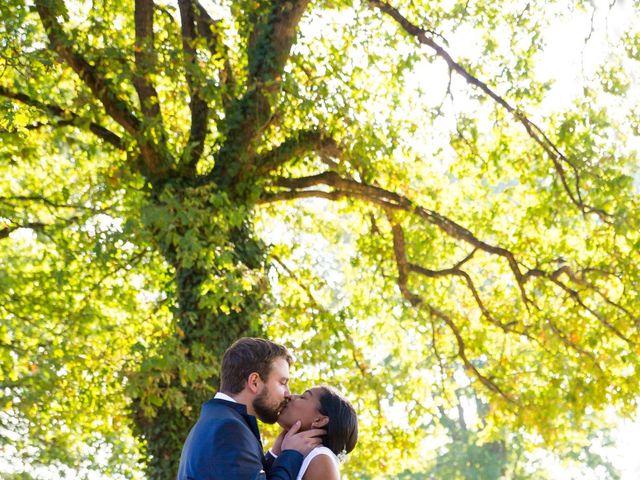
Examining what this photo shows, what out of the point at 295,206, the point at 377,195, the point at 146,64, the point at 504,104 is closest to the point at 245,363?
the point at 146,64

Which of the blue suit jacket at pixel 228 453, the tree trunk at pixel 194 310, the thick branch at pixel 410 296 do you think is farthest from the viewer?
the thick branch at pixel 410 296

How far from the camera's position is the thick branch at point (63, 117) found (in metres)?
11.2

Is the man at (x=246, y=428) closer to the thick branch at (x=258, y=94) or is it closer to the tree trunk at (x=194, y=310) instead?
the tree trunk at (x=194, y=310)

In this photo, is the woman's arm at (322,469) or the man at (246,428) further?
the woman's arm at (322,469)

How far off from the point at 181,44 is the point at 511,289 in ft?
19.6

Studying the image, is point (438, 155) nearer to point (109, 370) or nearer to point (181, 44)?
point (181, 44)

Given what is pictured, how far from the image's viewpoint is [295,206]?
17.6 meters

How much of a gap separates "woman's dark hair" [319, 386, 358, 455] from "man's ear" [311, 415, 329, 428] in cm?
1

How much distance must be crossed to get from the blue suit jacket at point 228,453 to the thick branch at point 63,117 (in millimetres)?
6950

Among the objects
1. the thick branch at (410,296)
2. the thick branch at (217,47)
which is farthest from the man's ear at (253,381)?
the thick branch at (410,296)

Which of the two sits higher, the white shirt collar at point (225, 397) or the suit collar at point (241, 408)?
the white shirt collar at point (225, 397)

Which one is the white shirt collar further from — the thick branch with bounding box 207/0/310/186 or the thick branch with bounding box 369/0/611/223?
the thick branch with bounding box 369/0/611/223

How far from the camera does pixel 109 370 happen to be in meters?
11.2

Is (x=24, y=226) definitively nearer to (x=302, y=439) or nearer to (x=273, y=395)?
(x=273, y=395)
